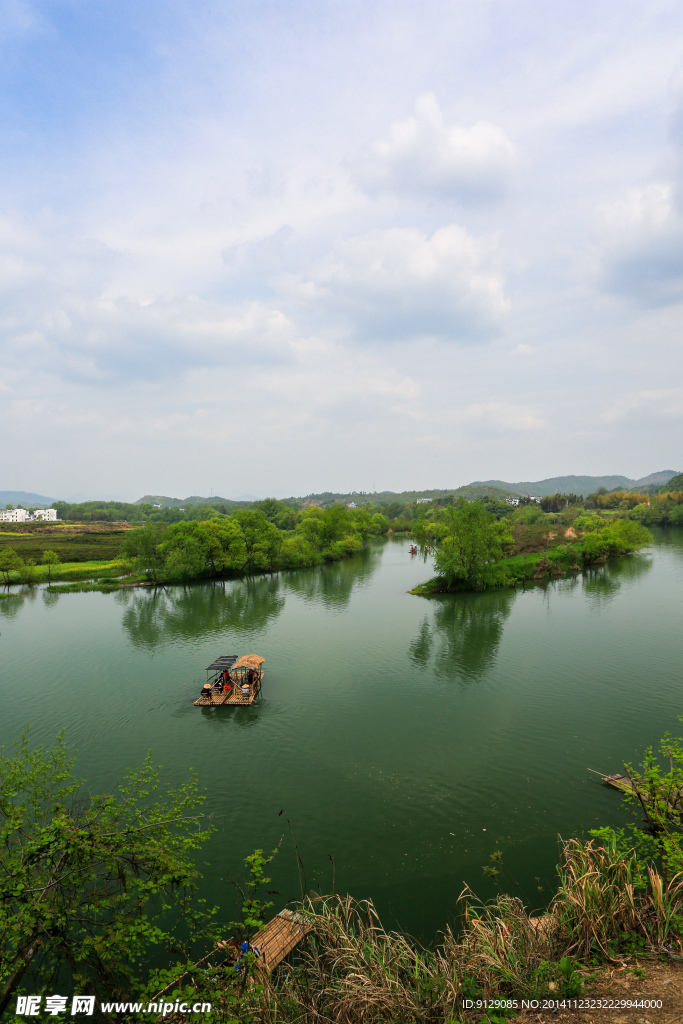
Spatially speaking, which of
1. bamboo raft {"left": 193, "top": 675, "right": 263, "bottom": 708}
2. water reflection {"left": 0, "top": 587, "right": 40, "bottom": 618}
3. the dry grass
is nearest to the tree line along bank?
water reflection {"left": 0, "top": 587, "right": 40, "bottom": 618}

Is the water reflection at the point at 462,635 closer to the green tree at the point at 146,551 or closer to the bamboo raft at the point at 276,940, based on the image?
the bamboo raft at the point at 276,940

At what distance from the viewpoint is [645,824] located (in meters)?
17.3

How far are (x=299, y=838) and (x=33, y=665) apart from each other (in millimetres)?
30946

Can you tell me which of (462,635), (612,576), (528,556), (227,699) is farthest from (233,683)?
(612,576)

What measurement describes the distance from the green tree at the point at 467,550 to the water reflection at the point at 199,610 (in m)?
23.3

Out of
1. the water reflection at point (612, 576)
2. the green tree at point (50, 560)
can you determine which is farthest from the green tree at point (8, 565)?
the water reflection at point (612, 576)

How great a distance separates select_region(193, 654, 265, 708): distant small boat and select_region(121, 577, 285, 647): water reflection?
1282cm

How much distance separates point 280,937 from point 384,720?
579 inches

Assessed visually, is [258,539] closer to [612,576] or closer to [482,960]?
[612,576]

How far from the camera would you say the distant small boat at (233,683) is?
29781 mm

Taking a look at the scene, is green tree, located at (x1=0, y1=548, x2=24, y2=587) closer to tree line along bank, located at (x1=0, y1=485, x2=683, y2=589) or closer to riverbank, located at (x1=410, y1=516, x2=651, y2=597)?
tree line along bank, located at (x1=0, y1=485, x2=683, y2=589)

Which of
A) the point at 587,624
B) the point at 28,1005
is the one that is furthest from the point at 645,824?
the point at 587,624

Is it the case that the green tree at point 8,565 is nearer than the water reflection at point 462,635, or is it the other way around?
the water reflection at point 462,635

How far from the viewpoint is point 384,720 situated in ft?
88.5
